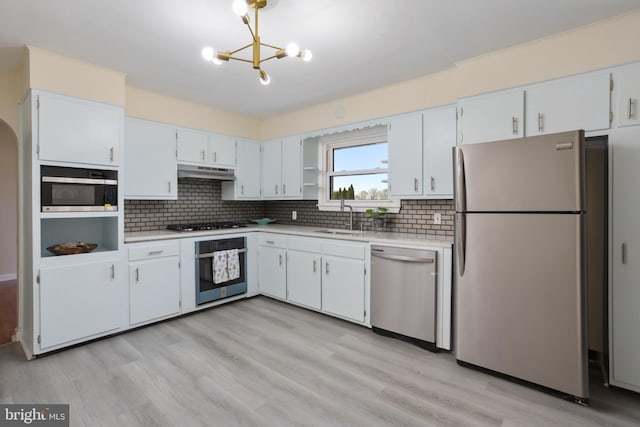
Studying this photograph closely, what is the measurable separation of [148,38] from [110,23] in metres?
0.25

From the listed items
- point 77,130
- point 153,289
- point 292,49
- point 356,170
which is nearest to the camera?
point 292,49

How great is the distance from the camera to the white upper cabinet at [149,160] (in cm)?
338

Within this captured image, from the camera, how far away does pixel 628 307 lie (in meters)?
2.10

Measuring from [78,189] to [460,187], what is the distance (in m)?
3.16

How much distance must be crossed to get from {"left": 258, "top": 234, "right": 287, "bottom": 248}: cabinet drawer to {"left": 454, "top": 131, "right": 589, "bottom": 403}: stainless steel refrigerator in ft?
6.87

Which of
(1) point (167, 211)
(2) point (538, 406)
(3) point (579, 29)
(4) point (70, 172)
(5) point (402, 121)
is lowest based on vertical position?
(2) point (538, 406)

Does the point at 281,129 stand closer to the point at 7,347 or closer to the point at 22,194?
the point at 22,194

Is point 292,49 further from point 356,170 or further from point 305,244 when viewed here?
point 356,170

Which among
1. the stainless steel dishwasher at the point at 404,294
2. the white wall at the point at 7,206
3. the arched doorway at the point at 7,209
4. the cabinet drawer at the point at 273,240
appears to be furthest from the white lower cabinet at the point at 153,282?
the white wall at the point at 7,206

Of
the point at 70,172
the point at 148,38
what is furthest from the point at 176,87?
the point at 70,172

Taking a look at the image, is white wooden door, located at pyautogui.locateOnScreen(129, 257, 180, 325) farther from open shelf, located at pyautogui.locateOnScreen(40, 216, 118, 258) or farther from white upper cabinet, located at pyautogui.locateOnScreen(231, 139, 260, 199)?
white upper cabinet, located at pyautogui.locateOnScreen(231, 139, 260, 199)

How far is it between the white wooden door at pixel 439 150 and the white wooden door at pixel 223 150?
2.50 meters

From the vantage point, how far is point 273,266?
13.3ft

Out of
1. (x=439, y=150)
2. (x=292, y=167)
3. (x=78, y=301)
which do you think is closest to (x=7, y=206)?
(x=78, y=301)
